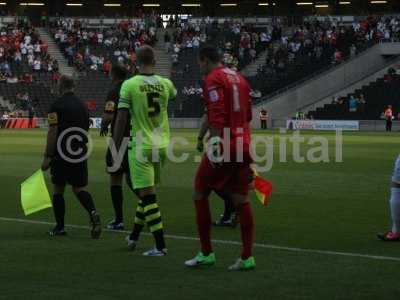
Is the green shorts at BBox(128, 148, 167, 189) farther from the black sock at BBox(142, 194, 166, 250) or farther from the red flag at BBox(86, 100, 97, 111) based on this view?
the red flag at BBox(86, 100, 97, 111)

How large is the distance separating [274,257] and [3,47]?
54.1 meters

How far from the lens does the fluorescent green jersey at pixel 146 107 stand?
9.45 meters

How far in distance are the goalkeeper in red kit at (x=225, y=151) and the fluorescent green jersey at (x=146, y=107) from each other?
96 centimetres

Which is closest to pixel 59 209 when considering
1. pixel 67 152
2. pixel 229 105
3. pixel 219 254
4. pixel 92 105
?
pixel 67 152

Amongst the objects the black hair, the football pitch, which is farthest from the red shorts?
the black hair

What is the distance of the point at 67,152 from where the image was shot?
1098cm

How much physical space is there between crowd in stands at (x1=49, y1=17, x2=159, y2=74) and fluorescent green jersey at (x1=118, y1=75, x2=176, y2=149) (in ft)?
166

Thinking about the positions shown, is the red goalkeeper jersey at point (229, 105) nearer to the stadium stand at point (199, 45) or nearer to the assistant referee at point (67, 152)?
the assistant referee at point (67, 152)

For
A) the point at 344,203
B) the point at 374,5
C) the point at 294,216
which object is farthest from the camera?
the point at 374,5

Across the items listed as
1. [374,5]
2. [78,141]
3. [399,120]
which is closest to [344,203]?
[78,141]

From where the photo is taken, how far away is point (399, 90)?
174ft

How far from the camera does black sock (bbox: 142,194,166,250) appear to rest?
372 inches

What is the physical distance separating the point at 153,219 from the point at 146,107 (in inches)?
44.2

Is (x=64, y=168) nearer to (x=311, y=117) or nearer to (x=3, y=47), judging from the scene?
(x=311, y=117)
